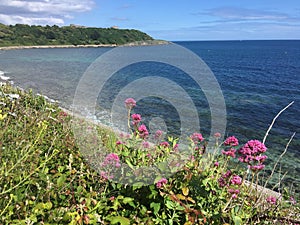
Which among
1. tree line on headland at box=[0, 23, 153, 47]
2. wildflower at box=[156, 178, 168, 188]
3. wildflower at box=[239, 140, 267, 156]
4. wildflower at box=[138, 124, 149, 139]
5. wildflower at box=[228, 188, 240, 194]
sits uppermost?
tree line on headland at box=[0, 23, 153, 47]

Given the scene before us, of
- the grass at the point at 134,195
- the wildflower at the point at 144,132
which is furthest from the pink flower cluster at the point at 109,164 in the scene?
the wildflower at the point at 144,132

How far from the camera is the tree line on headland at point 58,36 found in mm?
100812

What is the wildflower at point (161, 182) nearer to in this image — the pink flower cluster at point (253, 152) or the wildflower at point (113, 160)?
the wildflower at point (113, 160)

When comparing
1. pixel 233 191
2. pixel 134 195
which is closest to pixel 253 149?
pixel 233 191

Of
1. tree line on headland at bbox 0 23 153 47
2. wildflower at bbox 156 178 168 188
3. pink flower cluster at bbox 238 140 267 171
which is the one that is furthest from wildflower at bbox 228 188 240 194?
tree line on headland at bbox 0 23 153 47

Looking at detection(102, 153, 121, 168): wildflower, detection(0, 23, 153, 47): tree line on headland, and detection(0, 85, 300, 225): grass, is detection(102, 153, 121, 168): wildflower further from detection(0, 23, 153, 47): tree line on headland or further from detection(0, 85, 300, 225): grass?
detection(0, 23, 153, 47): tree line on headland

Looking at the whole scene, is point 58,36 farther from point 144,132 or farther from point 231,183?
point 231,183

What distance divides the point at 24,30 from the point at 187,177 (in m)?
128

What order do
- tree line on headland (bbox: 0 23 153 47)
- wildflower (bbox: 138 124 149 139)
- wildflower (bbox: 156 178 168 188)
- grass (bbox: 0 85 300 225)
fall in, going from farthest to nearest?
tree line on headland (bbox: 0 23 153 47) → wildflower (bbox: 138 124 149 139) → wildflower (bbox: 156 178 168 188) → grass (bbox: 0 85 300 225)

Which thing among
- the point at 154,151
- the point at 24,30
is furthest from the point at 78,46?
the point at 154,151

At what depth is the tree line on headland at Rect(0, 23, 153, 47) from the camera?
10081 centimetres

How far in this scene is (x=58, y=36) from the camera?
118 m

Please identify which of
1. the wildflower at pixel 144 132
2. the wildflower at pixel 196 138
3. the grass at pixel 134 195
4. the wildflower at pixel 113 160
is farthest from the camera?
the wildflower at pixel 196 138

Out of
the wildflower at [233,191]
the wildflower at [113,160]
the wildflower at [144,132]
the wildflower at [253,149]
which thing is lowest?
the wildflower at [233,191]
